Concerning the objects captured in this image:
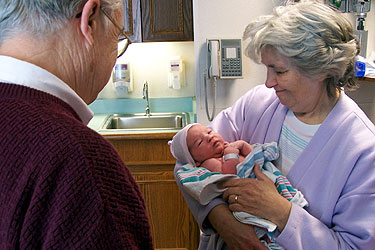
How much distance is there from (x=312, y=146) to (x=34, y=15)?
39.7 inches

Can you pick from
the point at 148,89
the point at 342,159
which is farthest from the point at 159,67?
the point at 342,159

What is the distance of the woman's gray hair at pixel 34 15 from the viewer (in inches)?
27.4

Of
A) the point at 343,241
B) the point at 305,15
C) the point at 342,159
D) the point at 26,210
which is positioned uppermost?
the point at 305,15

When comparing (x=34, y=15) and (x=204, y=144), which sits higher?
(x=34, y=15)

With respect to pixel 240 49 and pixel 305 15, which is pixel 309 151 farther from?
pixel 240 49

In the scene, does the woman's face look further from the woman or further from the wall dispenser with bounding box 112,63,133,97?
the wall dispenser with bounding box 112,63,133,97

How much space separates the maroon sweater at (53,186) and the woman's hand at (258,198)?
0.81 metres

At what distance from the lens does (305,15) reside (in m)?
1.35

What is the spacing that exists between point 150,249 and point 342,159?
0.83 m

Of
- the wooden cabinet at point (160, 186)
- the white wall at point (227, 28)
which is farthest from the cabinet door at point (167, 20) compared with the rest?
the wooden cabinet at point (160, 186)

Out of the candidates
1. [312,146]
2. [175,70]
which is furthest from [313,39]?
[175,70]

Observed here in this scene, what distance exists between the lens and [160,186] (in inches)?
108

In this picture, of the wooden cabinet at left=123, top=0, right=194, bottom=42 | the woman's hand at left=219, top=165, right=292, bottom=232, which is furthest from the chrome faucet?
the woman's hand at left=219, top=165, right=292, bottom=232

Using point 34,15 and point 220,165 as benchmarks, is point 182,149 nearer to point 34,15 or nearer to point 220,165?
point 220,165
